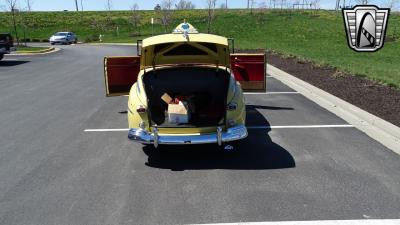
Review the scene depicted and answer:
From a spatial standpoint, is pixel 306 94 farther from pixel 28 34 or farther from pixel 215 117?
pixel 28 34

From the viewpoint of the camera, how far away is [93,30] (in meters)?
64.4

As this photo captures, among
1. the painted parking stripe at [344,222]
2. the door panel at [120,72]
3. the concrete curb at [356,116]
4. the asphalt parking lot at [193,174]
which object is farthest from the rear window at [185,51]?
the painted parking stripe at [344,222]

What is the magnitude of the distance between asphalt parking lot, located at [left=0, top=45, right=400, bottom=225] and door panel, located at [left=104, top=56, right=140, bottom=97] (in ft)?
2.35

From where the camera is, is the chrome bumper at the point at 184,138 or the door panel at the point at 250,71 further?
the door panel at the point at 250,71

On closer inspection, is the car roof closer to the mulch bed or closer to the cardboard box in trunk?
the cardboard box in trunk

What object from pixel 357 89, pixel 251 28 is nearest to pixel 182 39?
pixel 357 89

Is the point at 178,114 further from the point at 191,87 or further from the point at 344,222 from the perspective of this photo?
the point at 344,222

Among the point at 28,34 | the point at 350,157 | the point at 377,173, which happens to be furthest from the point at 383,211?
the point at 28,34

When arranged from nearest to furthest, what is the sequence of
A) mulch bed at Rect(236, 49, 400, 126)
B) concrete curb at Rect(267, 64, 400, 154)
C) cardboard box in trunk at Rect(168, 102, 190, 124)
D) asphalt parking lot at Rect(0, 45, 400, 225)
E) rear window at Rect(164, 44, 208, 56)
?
asphalt parking lot at Rect(0, 45, 400, 225), cardboard box in trunk at Rect(168, 102, 190, 124), concrete curb at Rect(267, 64, 400, 154), rear window at Rect(164, 44, 208, 56), mulch bed at Rect(236, 49, 400, 126)

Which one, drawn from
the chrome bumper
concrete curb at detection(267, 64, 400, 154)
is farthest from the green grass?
the chrome bumper

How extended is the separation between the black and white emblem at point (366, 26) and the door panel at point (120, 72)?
4507 mm

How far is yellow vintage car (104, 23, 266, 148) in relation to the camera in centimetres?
628

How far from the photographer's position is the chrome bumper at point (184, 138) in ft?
20.1

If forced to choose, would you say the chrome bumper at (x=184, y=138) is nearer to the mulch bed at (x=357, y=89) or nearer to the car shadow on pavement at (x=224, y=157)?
the car shadow on pavement at (x=224, y=157)
